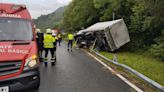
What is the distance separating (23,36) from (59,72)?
4193 millimetres

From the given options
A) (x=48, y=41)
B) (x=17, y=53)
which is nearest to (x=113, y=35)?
(x=48, y=41)

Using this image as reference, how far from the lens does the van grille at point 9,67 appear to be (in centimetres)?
751

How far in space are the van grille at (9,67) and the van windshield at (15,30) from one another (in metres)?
1.43

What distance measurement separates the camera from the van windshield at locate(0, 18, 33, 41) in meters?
9.03

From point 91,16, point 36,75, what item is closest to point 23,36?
point 36,75

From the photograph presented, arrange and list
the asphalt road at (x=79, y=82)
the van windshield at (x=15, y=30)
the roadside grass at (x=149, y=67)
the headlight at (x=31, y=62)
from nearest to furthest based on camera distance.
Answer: the headlight at (x=31, y=62), the van windshield at (x=15, y=30), the asphalt road at (x=79, y=82), the roadside grass at (x=149, y=67)

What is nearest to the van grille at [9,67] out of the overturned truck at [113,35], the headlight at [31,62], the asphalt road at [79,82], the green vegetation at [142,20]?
A: the headlight at [31,62]

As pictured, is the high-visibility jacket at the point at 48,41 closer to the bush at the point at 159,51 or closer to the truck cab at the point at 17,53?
the truck cab at the point at 17,53

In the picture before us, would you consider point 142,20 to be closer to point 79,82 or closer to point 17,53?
point 79,82

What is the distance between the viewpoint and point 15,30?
365 inches

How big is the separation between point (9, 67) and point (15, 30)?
6.32ft

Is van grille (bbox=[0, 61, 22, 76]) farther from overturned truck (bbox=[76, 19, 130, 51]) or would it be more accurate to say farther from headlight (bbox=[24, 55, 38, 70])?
overturned truck (bbox=[76, 19, 130, 51])

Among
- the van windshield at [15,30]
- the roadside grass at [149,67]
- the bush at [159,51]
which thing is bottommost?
the roadside grass at [149,67]

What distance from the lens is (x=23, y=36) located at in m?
9.26
